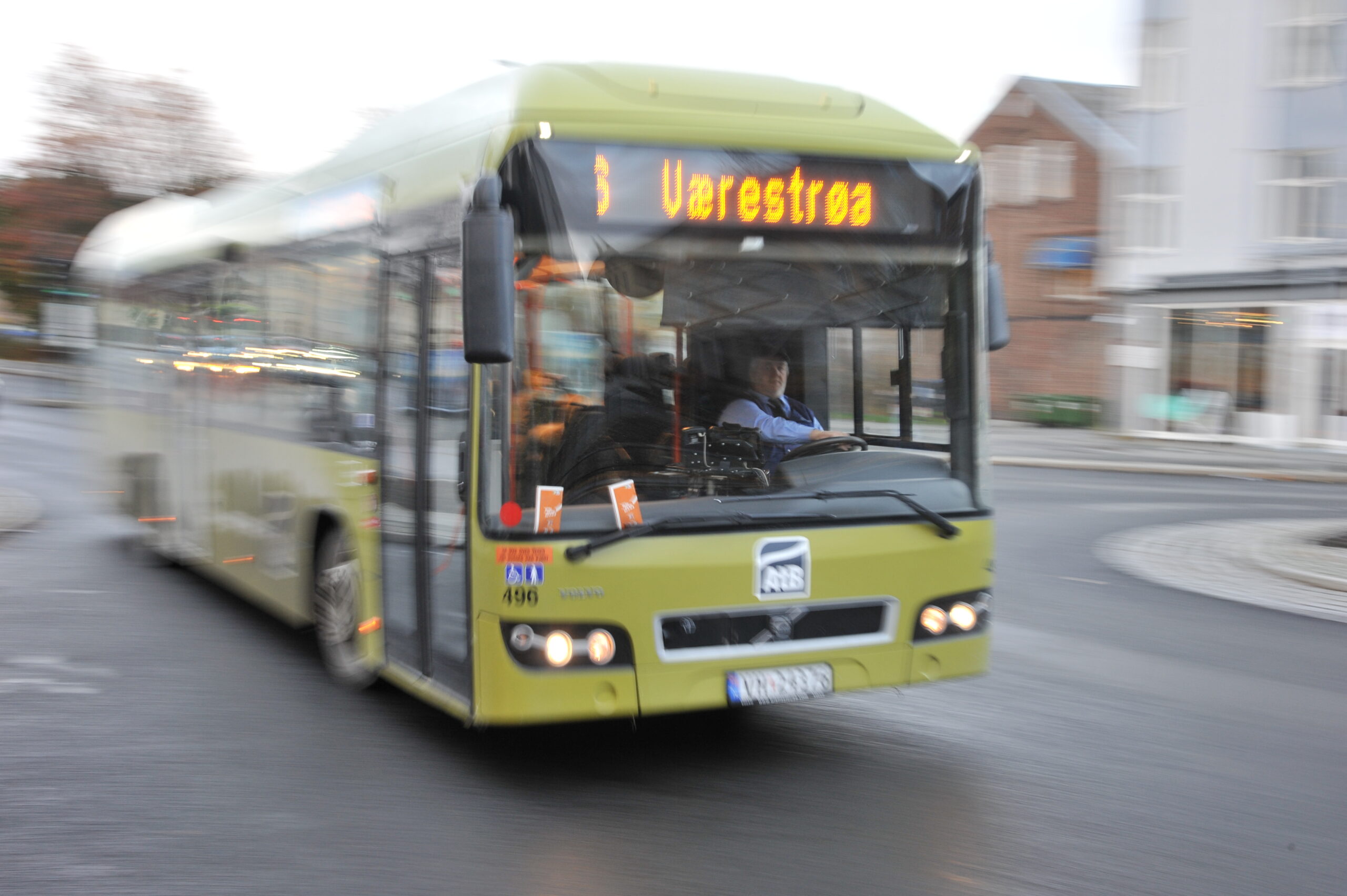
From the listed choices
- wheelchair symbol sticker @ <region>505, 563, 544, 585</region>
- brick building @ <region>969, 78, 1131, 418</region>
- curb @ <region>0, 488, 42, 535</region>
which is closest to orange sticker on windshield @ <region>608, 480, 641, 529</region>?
wheelchair symbol sticker @ <region>505, 563, 544, 585</region>

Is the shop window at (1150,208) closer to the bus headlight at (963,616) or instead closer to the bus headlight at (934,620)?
the bus headlight at (963,616)

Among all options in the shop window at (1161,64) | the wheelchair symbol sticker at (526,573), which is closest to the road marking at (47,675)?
the wheelchair symbol sticker at (526,573)

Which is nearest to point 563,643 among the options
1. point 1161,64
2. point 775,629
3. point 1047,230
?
point 775,629

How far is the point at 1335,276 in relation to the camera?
3117 centimetres

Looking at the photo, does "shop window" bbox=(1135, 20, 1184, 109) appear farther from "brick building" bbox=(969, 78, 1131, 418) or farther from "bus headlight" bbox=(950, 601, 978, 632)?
"bus headlight" bbox=(950, 601, 978, 632)

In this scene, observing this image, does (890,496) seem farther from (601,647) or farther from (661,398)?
(601,647)

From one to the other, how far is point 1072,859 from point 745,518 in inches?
68.9

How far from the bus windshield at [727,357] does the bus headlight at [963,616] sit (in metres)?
0.44

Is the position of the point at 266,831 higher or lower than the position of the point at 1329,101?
lower

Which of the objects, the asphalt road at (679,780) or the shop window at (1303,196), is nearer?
the asphalt road at (679,780)

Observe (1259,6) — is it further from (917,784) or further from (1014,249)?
(917,784)

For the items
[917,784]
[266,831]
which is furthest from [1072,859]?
[266,831]

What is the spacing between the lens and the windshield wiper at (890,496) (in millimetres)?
5664

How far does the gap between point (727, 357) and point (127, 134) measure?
5151cm
